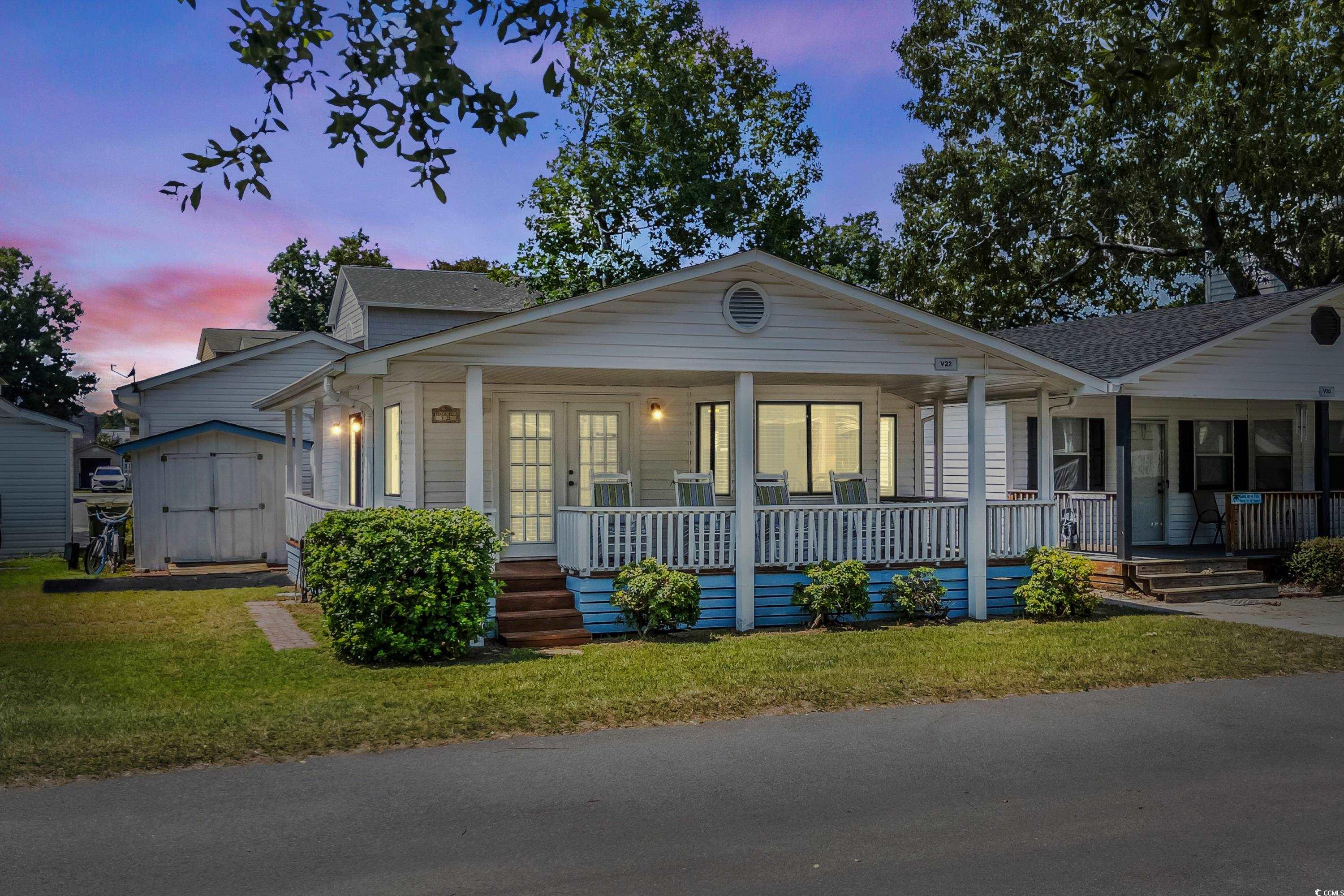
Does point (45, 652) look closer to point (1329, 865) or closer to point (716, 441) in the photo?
point (716, 441)

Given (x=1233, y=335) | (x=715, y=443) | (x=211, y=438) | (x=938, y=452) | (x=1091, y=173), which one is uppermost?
(x=1091, y=173)

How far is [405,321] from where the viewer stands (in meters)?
28.2

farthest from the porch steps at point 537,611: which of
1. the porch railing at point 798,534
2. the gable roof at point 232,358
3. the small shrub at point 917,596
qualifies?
the gable roof at point 232,358

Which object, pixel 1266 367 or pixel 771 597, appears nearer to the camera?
pixel 771 597

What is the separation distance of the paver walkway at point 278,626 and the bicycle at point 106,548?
559 centimetres

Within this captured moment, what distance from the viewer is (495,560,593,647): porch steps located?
36.0ft

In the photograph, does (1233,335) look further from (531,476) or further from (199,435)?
(199,435)

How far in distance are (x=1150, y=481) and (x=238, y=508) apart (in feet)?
53.1

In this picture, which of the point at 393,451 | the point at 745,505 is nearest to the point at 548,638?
the point at 745,505

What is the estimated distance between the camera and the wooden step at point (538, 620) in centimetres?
1114

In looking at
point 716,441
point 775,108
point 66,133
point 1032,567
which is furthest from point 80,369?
point 1032,567

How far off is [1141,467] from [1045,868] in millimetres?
14540

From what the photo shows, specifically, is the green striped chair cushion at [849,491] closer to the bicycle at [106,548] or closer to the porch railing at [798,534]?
the porch railing at [798,534]

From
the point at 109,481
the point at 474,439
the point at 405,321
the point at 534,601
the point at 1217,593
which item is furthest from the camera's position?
the point at 109,481
